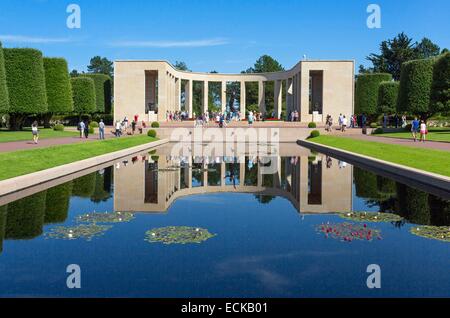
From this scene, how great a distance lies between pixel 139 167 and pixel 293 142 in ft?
91.1

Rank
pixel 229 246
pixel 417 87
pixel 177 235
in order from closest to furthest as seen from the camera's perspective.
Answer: pixel 229 246, pixel 177 235, pixel 417 87

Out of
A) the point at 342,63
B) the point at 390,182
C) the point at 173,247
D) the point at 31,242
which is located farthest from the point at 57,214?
the point at 342,63

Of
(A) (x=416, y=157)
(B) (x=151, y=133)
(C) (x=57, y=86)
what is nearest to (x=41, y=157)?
(A) (x=416, y=157)

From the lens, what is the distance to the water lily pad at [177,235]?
846 centimetres

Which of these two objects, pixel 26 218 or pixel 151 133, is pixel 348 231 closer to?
pixel 26 218

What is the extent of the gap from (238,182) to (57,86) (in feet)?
139

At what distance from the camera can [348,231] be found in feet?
30.1

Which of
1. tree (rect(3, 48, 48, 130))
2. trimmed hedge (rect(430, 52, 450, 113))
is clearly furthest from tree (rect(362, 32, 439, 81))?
tree (rect(3, 48, 48, 130))

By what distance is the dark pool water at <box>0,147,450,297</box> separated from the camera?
20.0ft

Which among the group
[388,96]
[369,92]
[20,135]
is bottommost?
[20,135]

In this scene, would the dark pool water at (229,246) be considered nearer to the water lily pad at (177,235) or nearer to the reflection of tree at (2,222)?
the reflection of tree at (2,222)

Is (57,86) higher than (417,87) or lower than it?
higher

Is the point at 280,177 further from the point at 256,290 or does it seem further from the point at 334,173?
the point at 256,290

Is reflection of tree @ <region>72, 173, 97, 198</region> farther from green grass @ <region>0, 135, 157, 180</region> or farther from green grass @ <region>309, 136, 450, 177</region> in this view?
green grass @ <region>309, 136, 450, 177</region>
